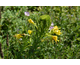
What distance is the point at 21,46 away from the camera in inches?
50.4

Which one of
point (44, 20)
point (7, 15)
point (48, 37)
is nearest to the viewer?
point (44, 20)

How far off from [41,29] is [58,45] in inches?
20.4

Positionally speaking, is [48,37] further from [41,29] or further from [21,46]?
[21,46]

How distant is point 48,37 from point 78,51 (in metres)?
0.51

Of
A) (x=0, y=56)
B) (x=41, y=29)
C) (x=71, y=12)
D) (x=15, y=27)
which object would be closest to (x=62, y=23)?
(x=71, y=12)

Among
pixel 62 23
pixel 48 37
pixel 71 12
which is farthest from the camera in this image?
pixel 71 12

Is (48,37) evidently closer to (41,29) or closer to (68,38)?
(41,29)
